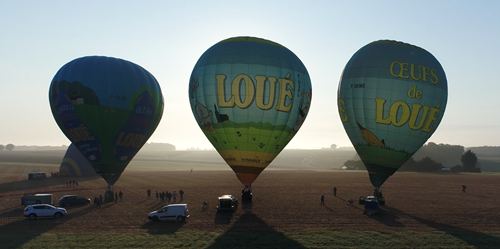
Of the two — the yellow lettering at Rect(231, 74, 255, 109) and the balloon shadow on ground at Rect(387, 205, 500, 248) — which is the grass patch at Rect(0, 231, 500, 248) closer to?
the balloon shadow on ground at Rect(387, 205, 500, 248)

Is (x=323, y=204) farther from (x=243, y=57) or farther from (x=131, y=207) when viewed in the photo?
(x=131, y=207)

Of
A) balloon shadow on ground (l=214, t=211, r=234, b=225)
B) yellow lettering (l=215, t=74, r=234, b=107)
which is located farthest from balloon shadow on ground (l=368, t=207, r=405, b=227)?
yellow lettering (l=215, t=74, r=234, b=107)

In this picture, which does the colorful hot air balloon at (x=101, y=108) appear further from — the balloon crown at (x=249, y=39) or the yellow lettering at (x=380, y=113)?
the yellow lettering at (x=380, y=113)

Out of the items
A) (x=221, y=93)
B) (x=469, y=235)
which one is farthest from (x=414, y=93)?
(x=221, y=93)

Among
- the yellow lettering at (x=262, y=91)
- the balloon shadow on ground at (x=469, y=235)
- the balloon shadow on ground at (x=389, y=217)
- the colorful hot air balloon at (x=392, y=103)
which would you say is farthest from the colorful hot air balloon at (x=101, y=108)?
the balloon shadow on ground at (x=469, y=235)

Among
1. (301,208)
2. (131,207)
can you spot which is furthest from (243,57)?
(131,207)
